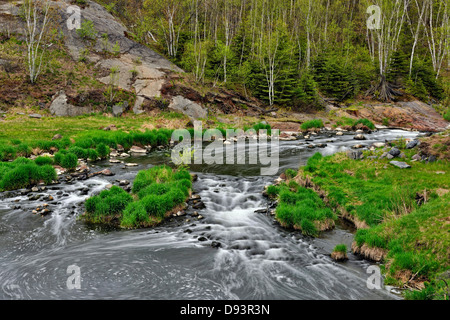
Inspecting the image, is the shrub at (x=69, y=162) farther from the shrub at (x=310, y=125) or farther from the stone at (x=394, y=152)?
the shrub at (x=310, y=125)

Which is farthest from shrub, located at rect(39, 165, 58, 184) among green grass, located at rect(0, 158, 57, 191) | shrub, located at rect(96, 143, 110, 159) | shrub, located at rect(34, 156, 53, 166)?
shrub, located at rect(96, 143, 110, 159)

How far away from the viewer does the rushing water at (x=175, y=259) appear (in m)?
7.91

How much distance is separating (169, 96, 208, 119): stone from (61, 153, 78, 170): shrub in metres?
22.5

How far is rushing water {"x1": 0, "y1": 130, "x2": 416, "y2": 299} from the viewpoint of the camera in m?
7.91

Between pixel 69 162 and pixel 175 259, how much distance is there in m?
12.9

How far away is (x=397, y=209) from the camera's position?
36.7ft

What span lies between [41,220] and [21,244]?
1812 mm

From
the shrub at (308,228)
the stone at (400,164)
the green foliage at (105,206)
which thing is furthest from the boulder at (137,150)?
the stone at (400,164)

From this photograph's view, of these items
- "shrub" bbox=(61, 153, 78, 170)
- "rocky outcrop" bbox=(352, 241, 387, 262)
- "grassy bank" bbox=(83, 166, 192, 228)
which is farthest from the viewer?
"shrub" bbox=(61, 153, 78, 170)

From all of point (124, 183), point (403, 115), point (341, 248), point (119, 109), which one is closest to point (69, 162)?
point (124, 183)

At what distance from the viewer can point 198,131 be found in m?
33.6

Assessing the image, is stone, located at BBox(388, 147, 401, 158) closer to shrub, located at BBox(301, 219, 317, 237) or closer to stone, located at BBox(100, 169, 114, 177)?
shrub, located at BBox(301, 219, 317, 237)

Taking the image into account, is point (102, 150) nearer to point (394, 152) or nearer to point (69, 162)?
point (69, 162)
